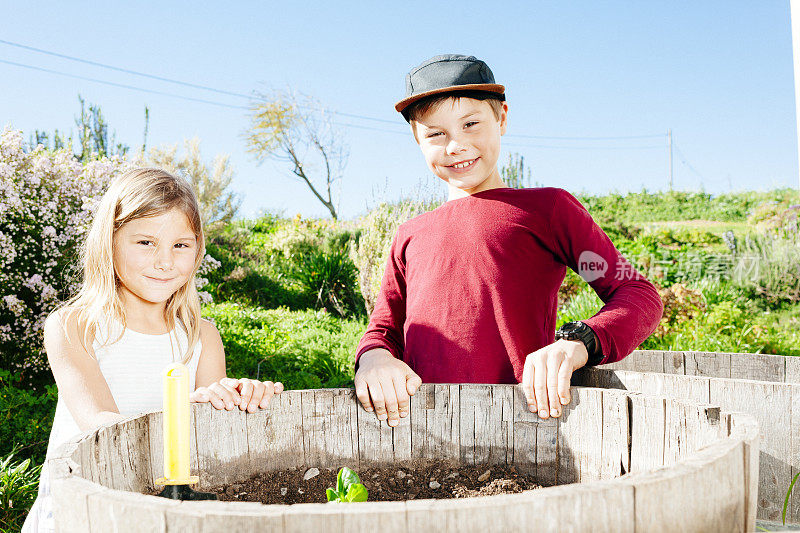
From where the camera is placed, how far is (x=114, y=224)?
5.54 ft

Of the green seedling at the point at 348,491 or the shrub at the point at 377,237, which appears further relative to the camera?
the shrub at the point at 377,237

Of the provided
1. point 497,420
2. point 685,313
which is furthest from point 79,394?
point 685,313

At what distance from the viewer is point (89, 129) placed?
12664mm

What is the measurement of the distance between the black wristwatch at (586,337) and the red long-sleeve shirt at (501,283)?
128 mm

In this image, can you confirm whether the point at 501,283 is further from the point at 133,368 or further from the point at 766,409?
the point at 133,368

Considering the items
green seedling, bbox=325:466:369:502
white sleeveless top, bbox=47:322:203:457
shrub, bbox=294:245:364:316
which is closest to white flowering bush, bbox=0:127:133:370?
white sleeveless top, bbox=47:322:203:457

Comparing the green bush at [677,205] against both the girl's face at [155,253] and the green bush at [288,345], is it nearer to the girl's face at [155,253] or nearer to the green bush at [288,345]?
the green bush at [288,345]

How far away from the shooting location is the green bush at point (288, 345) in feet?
18.3

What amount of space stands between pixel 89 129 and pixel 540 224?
13302 mm

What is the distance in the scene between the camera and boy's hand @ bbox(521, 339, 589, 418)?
120cm

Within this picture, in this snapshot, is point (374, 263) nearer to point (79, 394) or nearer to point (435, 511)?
point (79, 394)

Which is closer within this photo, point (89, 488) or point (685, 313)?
point (89, 488)

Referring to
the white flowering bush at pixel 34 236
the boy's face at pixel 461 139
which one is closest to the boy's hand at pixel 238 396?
the boy's face at pixel 461 139

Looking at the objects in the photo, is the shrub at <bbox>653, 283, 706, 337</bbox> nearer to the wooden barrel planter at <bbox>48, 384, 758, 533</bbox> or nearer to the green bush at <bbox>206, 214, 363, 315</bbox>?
the wooden barrel planter at <bbox>48, 384, 758, 533</bbox>
